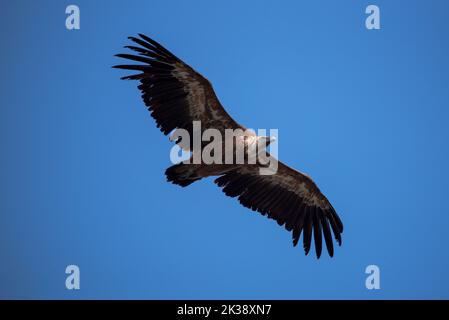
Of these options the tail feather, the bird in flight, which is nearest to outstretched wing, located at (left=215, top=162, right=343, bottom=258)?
the bird in flight

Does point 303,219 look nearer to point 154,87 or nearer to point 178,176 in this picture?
point 178,176

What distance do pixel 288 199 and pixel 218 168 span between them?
6.83 feet

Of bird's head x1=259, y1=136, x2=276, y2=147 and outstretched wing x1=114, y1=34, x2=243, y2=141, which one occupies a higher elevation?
outstretched wing x1=114, y1=34, x2=243, y2=141

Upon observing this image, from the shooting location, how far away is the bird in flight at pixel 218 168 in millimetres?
12523

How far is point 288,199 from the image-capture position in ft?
47.8

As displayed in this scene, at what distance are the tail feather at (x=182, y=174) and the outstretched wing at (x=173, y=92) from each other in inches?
29.0

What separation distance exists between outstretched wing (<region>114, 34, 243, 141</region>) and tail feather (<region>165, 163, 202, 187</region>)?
0.74 meters

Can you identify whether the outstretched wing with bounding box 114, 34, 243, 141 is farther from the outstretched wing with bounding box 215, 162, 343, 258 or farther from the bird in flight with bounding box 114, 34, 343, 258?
the outstretched wing with bounding box 215, 162, 343, 258

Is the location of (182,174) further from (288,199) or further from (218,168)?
(288,199)

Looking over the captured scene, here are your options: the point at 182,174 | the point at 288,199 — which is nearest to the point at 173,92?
the point at 182,174

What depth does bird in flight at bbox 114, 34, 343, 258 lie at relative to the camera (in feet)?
41.1

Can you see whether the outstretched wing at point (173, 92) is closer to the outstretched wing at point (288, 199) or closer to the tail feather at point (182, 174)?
the tail feather at point (182, 174)

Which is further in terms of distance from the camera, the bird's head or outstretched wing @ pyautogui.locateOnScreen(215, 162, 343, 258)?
outstretched wing @ pyautogui.locateOnScreen(215, 162, 343, 258)
